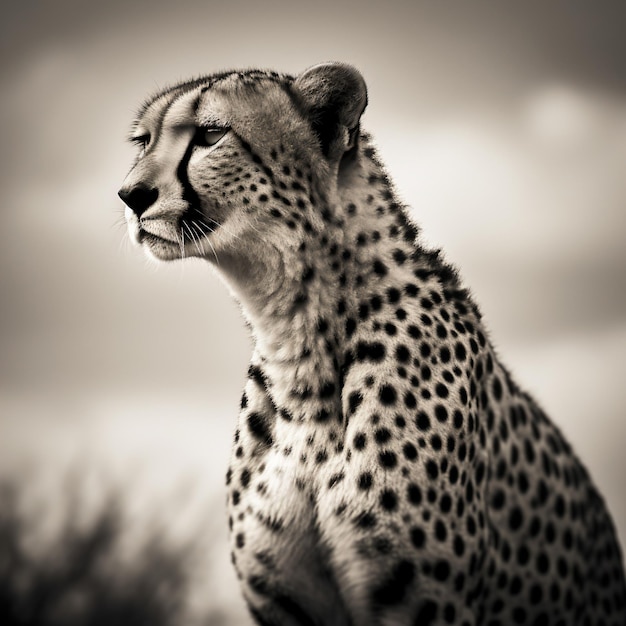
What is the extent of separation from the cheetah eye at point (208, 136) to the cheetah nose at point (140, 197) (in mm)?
167

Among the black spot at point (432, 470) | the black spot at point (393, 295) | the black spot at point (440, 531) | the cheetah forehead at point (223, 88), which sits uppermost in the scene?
the cheetah forehead at point (223, 88)

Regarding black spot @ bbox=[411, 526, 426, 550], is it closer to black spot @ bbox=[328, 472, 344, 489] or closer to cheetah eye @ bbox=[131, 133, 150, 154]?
black spot @ bbox=[328, 472, 344, 489]

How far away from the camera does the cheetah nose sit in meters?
1.93

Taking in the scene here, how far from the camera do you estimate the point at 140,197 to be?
6.38 feet

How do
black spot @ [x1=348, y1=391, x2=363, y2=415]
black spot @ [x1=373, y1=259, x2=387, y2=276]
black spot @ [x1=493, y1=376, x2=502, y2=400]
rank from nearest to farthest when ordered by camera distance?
black spot @ [x1=348, y1=391, x2=363, y2=415], black spot @ [x1=373, y1=259, x2=387, y2=276], black spot @ [x1=493, y1=376, x2=502, y2=400]

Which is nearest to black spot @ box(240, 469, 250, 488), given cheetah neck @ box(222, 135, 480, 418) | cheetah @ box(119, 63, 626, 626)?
cheetah @ box(119, 63, 626, 626)

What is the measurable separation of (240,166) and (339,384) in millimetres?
541

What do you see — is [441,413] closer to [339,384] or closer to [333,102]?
[339,384]

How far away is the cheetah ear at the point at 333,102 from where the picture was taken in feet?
6.45

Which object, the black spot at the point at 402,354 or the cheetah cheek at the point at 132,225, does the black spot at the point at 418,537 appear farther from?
the cheetah cheek at the point at 132,225

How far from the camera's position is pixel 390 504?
182 centimetres

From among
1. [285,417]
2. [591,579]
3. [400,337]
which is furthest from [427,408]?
[591,579]

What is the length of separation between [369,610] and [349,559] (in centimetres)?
11

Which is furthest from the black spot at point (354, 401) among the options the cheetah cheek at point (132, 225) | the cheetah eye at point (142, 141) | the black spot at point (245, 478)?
the cheetah eye at point (142, 141)
